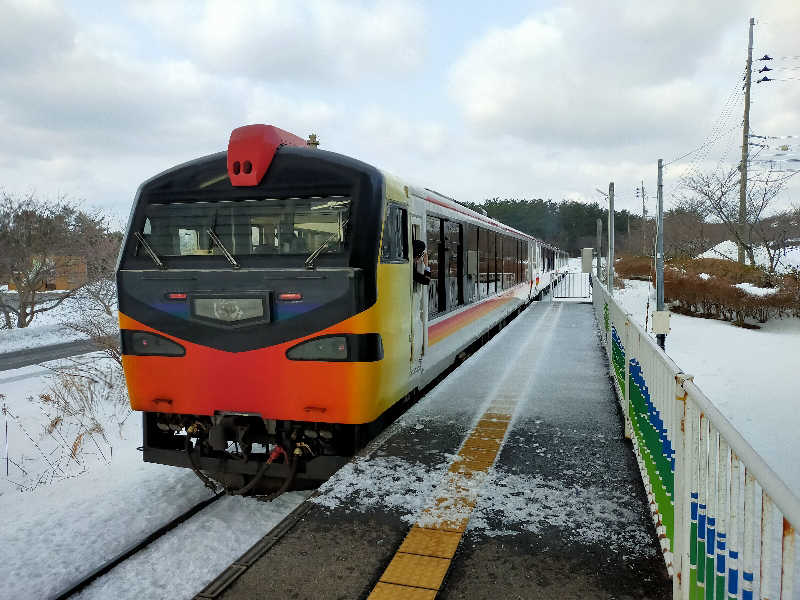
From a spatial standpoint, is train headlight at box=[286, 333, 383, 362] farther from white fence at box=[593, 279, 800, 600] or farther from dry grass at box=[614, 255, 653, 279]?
dry grass at box=[614, 255, 653, 279]

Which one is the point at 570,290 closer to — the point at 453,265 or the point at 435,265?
the point at 453,265

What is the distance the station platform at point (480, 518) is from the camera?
316cm

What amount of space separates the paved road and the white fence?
1758 centimetres

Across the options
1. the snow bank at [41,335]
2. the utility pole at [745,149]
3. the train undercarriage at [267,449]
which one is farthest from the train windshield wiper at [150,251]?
the utility pole at [745,149]

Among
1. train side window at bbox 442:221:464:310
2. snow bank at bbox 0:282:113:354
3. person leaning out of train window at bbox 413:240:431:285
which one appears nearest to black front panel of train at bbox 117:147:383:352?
person leaning out of train window at bbox 413:240:431:285

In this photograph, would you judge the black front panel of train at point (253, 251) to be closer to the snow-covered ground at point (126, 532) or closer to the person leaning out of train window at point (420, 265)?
the person leaning out of train window at point (420, 265)

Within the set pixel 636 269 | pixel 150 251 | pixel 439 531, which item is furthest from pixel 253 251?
pixel 636 269

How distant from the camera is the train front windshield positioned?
4.59 metres

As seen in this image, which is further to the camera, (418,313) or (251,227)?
(418,313)

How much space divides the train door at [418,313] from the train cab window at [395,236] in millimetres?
284

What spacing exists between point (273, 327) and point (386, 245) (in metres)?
1.14

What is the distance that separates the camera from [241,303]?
4488 mm

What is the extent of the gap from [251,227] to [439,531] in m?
2.69

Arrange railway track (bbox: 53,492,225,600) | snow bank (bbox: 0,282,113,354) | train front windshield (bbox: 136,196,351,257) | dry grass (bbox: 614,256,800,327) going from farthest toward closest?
1. snow bank (bbox: 0,282,113,354)
2. dry grass (bbox: 614,256,800,327)
3. train front windshield (bbox: 136,196,351,257)
4. railway track (bbox: 53,492,225,600)
